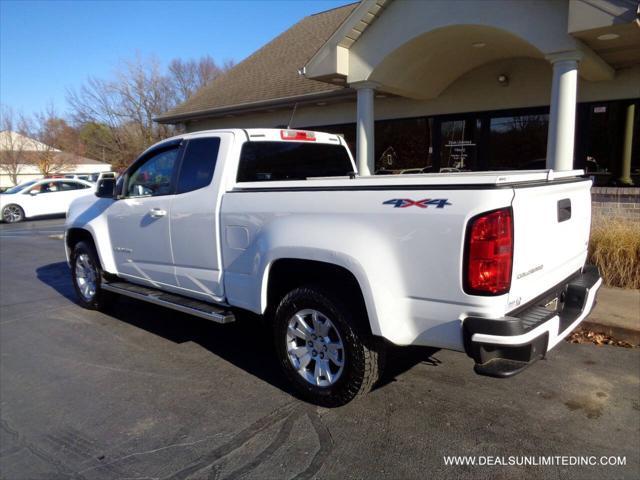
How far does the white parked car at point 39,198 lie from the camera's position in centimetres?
1909

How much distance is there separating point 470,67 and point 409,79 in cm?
132

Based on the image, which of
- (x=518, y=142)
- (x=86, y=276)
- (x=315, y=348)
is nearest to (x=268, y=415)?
(x=315, y=348)

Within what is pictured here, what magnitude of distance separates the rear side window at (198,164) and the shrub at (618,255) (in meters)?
5.16

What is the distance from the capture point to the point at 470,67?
399 inches

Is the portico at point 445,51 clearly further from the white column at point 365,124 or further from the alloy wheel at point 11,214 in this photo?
the alloy wheel at point 11,214

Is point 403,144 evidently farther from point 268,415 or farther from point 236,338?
point 268,415

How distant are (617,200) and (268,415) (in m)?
7.70

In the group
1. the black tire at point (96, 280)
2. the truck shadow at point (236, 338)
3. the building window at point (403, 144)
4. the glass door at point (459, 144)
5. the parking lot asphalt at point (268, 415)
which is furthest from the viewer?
the building window at point (403, 144)

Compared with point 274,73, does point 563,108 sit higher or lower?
lower

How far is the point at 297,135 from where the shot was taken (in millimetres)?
5016

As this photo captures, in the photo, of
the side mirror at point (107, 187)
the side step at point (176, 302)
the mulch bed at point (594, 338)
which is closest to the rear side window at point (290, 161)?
the side step at point (176, 302)

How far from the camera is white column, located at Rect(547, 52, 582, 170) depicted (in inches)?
288

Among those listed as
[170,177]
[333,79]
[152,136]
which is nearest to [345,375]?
[170,177]

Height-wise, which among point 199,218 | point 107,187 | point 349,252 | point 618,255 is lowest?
point 618,255
